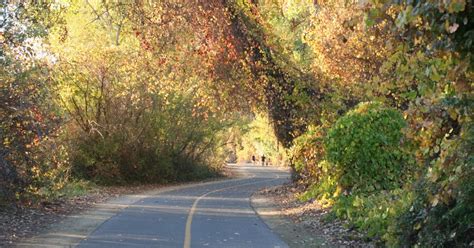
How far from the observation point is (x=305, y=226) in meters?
14.6

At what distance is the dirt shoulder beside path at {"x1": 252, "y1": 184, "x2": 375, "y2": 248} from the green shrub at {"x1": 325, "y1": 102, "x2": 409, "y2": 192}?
1547mm

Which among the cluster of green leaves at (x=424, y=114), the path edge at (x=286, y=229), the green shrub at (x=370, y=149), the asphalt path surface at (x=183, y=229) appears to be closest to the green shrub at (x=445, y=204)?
the cluster of green leaves at (x=424, y=114)

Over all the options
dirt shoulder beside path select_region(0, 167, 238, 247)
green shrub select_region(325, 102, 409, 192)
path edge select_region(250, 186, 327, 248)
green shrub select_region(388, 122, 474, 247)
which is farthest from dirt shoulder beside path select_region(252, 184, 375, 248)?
dirt shoulder beside path select_region(0, 167, 238, 247)

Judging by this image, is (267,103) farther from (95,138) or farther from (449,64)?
(449,64)

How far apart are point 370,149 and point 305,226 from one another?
261 cm

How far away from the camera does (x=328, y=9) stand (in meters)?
23.7

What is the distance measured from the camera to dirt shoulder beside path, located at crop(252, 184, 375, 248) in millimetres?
11703

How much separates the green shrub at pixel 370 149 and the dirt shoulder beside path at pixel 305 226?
155 centimetres

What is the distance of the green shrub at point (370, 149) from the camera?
1471cm

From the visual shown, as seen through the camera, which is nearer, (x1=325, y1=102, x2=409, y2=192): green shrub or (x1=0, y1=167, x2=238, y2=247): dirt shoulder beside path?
(x1=0, y1=167, x2=238, y2=247): dirt shoulder beside path

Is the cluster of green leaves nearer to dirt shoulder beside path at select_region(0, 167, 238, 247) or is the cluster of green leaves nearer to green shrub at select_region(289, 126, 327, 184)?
green shrub at select_region(289, 126, 327, 184)

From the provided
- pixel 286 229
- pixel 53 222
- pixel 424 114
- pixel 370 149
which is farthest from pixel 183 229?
pixel 424 114

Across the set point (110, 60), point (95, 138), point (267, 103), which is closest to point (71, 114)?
point (95, 138)

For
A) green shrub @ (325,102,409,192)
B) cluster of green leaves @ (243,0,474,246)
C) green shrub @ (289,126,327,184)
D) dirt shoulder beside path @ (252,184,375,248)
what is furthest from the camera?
green shrub @ (289,126,327,184)
